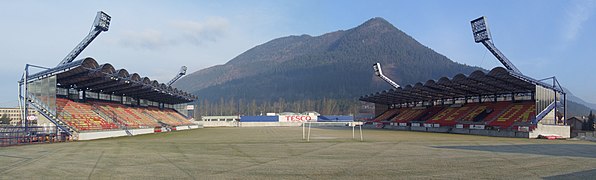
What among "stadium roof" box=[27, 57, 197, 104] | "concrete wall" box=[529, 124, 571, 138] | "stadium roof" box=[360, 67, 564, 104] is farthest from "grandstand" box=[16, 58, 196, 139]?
"concrete wall" box=[529, 124, 571, 138]

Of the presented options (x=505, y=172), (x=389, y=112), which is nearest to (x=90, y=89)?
(x=505, y=172)

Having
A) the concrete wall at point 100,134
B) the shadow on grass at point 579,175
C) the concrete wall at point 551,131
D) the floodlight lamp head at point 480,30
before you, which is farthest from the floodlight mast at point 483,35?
the concrete wall at point 100,134

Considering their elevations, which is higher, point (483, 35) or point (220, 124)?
point (483, 35)

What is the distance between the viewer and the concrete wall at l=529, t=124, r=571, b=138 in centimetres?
3825

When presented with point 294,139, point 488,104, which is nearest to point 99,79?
point 294,139

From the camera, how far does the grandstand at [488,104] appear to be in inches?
1589

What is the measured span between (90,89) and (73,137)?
15952 mm

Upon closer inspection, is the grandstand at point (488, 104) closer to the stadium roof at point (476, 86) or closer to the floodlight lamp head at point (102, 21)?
the stadium roof at point (476, 86)

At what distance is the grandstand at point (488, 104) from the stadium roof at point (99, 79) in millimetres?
35478

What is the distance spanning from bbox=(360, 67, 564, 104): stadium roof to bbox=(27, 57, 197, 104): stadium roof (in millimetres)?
35437

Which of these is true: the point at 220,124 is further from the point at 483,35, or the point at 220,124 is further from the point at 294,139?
the point at 294,139

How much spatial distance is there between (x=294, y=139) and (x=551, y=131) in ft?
79.5

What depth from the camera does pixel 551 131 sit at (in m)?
38.9

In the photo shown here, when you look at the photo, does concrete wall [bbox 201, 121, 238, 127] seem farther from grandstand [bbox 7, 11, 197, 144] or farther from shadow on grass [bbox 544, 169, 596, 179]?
shadow on grass [bbox 544, 169, 596, 179]
